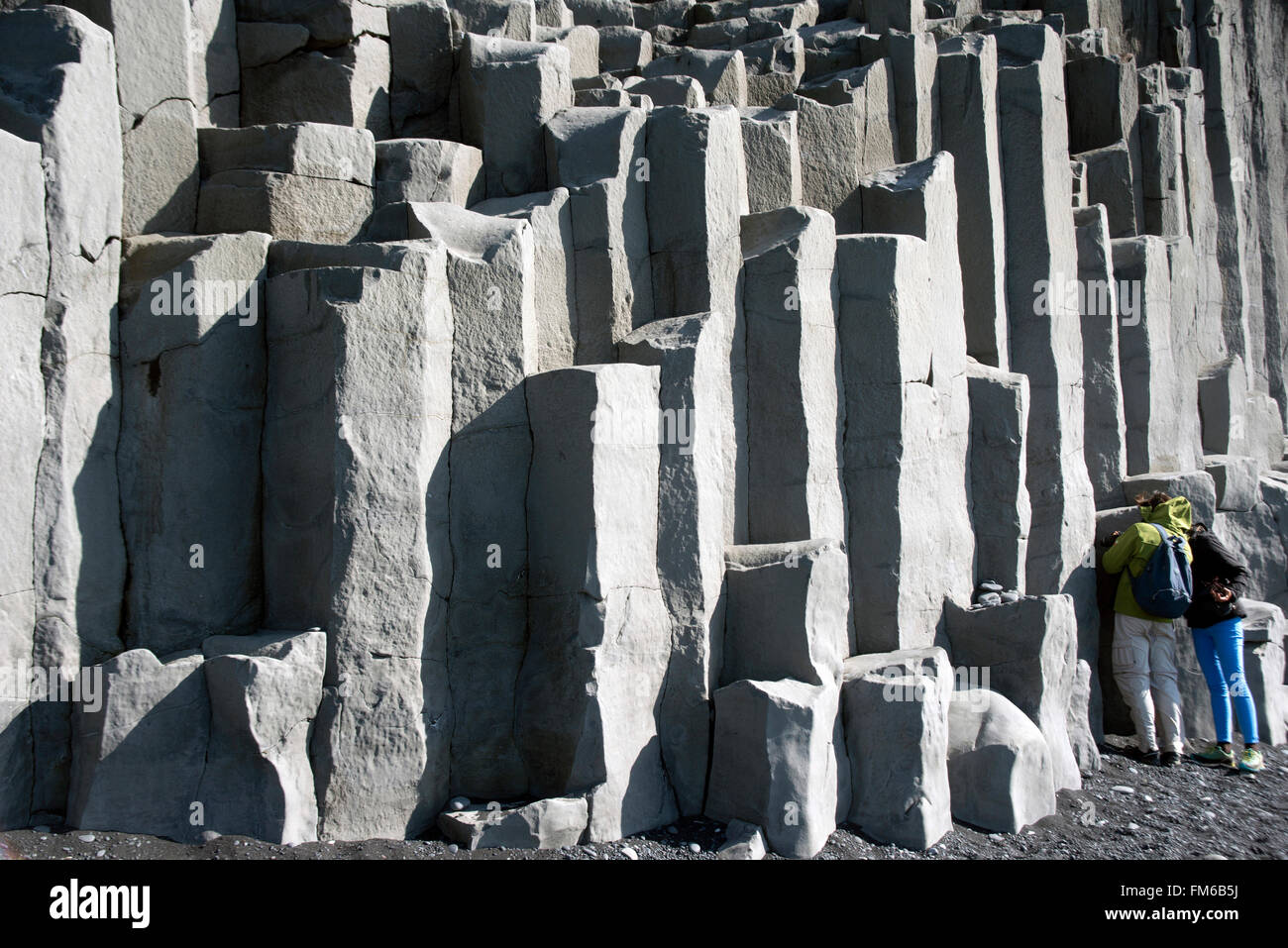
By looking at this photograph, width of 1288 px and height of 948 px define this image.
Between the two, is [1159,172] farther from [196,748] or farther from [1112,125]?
[196,748]

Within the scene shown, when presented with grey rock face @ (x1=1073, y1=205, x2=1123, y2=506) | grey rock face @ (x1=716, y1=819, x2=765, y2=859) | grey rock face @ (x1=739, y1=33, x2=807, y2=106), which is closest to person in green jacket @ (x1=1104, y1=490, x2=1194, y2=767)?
grey rock face @ (x1=1073, y1=205, x2=1123, y2=506)

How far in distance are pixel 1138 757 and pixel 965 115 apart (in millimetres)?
5391

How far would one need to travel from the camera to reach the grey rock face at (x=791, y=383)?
7832 millimetres

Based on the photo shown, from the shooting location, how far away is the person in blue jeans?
899 cm

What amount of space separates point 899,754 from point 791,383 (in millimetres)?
2470

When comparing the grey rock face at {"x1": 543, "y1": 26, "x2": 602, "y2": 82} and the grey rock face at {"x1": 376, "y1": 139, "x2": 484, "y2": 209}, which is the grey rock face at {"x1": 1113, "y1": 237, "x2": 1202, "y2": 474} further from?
the grey rock face at {"x1": 376, "y1": 139, "x2": 484, "y2": 209}

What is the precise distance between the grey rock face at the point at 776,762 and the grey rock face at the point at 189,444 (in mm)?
2857

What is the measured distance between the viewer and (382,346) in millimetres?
6543

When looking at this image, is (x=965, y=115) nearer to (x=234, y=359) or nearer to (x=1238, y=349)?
(x=1238, y=349)

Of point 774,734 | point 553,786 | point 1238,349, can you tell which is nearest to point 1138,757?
point 774,734

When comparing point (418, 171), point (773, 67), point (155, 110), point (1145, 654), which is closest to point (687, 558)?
point (418, 171)

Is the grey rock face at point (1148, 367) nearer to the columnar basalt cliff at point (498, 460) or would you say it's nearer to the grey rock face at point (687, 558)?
the columnar basalt cliff at point (498, 460)

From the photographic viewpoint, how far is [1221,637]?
29.9 ft

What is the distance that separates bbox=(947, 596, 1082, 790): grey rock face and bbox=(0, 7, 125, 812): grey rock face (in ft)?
18.4
